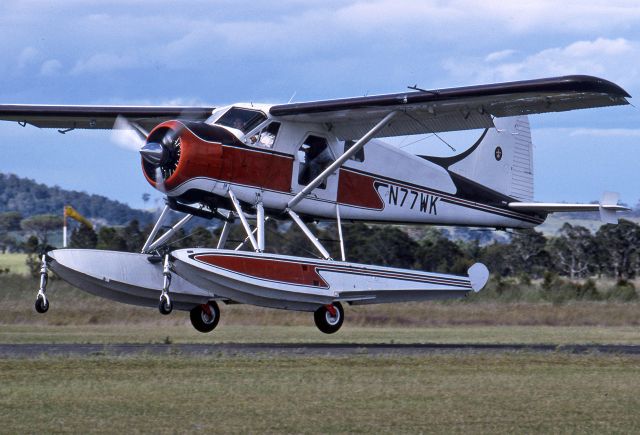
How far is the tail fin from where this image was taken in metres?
23.4

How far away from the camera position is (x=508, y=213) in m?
23.8

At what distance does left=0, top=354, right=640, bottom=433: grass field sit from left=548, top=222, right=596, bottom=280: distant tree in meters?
42.2

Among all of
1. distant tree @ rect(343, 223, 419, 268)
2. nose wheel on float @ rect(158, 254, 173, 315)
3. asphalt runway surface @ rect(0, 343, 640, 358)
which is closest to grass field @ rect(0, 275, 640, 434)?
asphalt runway surface @ rect(0, 343, 640, 358)

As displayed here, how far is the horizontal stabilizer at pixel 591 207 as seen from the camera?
840 inches

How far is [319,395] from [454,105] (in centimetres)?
857

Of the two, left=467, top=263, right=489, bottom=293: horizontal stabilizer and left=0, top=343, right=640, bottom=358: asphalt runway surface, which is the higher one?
left=467, top=263, right=489, bottom=293: horizontal stabilizer

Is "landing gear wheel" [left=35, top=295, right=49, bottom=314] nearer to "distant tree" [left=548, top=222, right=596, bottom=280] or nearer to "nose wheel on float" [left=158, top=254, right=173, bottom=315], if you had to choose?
"nose wheel on float" [left=158, top=254, right=173, bottom=315]

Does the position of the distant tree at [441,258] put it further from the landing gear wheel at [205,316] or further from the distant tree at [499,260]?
the landing gear wheel at [205,316]


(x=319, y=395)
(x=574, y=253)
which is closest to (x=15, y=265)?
(x=574, y=253)

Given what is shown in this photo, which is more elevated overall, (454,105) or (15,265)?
(454,105)

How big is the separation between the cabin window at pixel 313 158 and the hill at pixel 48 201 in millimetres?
139879

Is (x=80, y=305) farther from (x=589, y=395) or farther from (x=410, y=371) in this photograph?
(x=589, y=395)

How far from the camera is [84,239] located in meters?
50.0

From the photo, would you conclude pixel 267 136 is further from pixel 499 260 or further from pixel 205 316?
pixel 499 260
